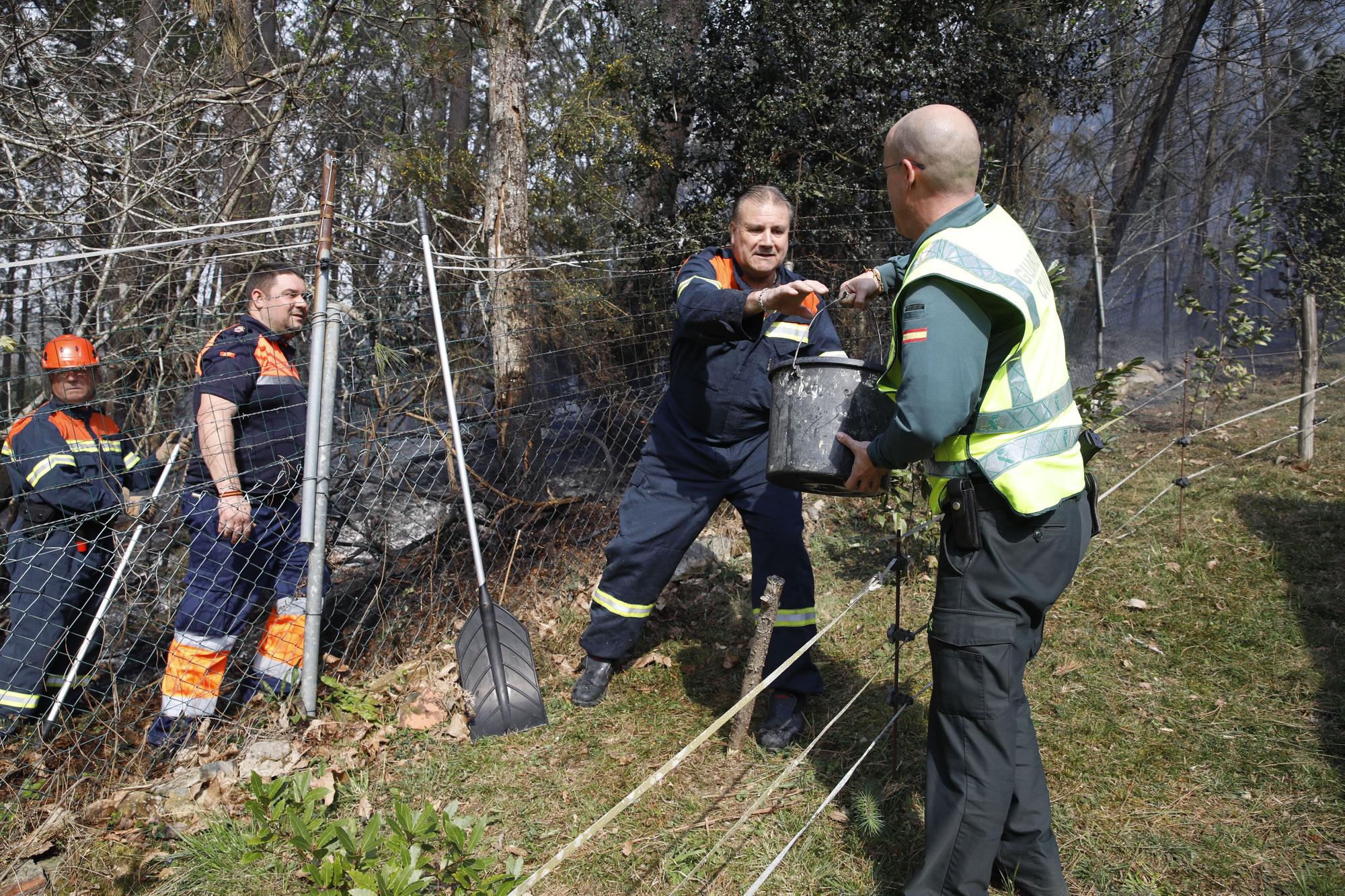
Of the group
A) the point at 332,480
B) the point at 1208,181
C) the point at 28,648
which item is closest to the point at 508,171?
the point at 332,480

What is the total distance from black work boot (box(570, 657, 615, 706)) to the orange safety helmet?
261cm

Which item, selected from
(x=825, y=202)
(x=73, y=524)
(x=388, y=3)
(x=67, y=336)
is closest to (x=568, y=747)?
(x=73, y=524)

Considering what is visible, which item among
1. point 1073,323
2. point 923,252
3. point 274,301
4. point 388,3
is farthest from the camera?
point 1073,323

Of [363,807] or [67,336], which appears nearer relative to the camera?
[363,807]

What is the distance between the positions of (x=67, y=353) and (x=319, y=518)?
1604 mm

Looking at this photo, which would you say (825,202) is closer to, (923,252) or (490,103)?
(490,103)

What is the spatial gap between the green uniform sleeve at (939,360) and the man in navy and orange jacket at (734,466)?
46.4 inches

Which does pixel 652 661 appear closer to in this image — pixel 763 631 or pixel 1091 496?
pixel 763 631

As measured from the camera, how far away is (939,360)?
1.80 meters

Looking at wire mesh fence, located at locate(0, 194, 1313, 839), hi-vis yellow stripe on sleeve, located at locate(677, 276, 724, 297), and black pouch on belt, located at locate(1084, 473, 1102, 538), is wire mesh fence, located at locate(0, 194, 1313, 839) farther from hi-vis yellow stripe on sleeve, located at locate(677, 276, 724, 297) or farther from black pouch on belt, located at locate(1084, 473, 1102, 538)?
black pouch on belt, located at locate(1084, 473, 1102, 538)

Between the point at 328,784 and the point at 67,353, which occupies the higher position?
the point at 67,353

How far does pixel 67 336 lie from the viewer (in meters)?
3.64

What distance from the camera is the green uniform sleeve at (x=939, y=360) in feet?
5.90

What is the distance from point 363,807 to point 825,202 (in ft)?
20.7
